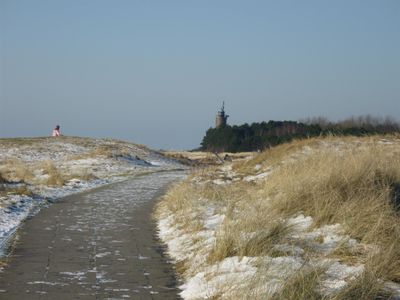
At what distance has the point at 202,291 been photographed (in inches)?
228

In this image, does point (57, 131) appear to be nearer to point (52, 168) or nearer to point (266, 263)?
point (52, 168)

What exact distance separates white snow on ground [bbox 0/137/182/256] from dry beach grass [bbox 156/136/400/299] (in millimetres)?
3168

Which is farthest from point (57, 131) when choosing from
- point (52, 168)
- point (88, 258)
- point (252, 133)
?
point (88, 258)

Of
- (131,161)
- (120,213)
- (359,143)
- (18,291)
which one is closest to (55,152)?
(131,161)

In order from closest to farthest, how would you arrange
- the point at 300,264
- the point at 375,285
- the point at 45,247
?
the point at 375,285
the point at 300,264
the point at 45,247

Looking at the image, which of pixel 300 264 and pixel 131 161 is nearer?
A: pixel 300 264

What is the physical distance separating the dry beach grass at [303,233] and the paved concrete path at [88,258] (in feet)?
1.41

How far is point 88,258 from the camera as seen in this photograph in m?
7.52

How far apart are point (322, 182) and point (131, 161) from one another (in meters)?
22.1

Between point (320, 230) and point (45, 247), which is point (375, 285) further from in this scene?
point (45, 247)

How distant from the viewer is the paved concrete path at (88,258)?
6.09 meters

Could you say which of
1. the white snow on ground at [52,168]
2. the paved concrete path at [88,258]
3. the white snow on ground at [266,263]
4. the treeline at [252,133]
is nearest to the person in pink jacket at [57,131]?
the white snow on ground at [52,168]

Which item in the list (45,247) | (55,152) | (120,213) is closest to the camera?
(45,247)

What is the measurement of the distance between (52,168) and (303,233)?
50.0ft
